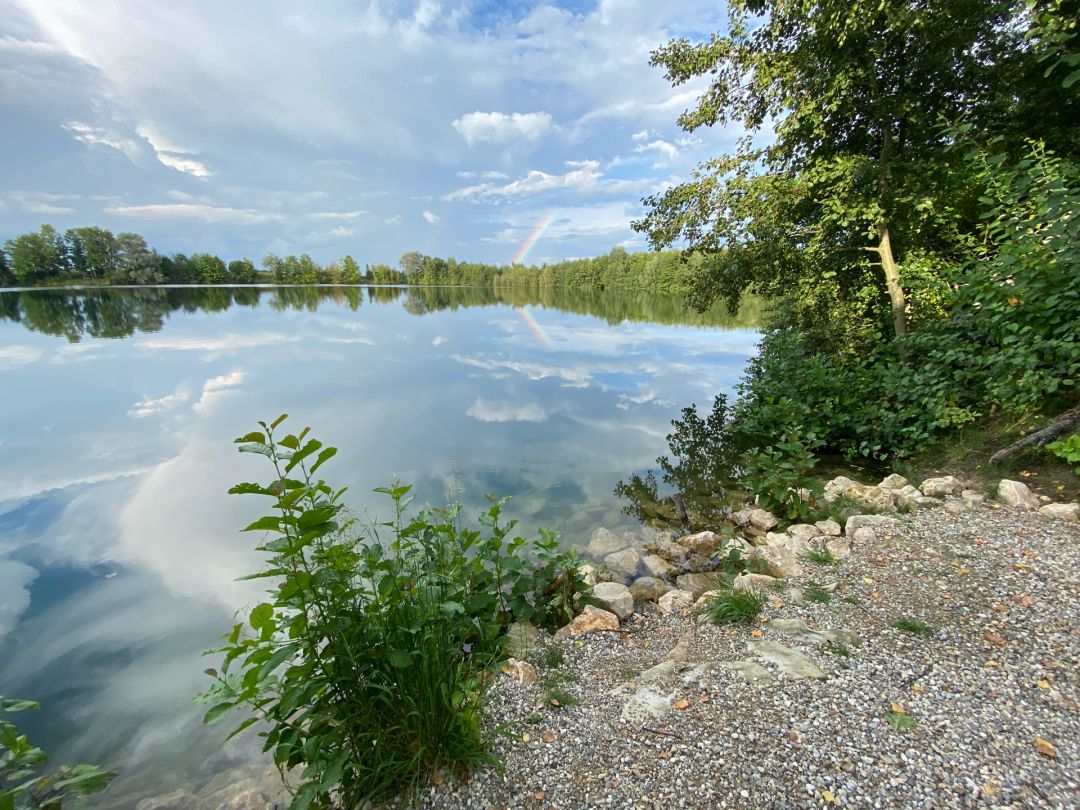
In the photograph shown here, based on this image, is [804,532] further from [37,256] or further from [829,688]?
[37,256]

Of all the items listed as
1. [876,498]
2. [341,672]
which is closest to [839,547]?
[876,498]

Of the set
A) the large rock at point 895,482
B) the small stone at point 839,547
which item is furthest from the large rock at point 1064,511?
the small stone at point 839,547

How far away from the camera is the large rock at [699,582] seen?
15.0ft

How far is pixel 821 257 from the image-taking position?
9078 millimetres

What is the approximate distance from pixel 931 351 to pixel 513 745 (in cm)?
791

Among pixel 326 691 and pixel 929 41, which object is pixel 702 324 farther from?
pixel 326 691

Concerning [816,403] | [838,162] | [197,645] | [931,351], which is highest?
[838,162]

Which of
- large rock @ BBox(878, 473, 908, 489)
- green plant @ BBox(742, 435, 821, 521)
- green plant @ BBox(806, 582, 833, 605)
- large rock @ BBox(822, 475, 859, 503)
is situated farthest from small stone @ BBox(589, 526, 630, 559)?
large rock @ BBox(878, 473, 908, 489)

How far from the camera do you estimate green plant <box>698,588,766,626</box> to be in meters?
3.57

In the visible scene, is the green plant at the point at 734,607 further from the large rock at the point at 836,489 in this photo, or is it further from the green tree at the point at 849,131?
the green tree at the point at 849,131

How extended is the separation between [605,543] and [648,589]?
1475 millimetres

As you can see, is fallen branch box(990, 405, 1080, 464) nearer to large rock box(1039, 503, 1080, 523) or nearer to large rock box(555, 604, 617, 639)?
large rock box(1039, 503, 1080, 523)

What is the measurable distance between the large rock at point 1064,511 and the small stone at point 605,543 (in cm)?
421

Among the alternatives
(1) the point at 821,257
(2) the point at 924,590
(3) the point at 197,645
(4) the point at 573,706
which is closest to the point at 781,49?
(1) the point at 821,257
